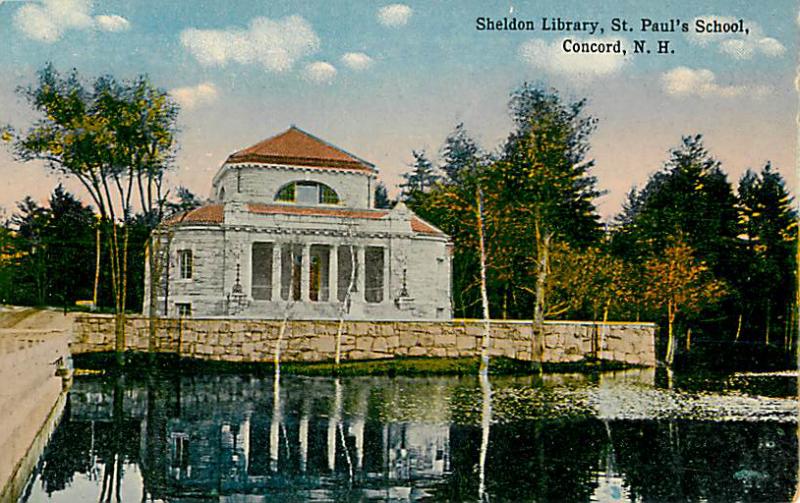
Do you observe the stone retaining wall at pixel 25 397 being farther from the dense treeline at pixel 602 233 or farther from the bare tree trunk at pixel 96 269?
the dense treeline at pixel 602 233

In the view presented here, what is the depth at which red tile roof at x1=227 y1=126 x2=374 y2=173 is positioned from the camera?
6.67 meters

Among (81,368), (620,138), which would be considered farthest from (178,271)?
(620,138)

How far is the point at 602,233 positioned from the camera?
739cm

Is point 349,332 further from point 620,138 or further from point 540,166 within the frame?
point 620,138

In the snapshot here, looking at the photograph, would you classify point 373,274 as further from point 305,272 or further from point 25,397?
point 25,397

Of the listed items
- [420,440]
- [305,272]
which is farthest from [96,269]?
[420,440]

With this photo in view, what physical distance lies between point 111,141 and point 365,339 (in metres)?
2.91

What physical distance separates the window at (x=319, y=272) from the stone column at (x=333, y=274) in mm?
23

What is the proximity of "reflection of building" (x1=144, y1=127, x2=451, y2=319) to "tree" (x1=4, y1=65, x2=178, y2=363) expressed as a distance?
414mm

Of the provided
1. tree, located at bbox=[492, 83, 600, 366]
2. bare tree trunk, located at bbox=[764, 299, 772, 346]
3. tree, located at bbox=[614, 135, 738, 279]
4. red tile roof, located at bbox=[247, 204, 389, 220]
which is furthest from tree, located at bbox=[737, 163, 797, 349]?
red tile roof, located at bbox=[247, 204, 389, 220]

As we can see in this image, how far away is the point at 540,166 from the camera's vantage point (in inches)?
291

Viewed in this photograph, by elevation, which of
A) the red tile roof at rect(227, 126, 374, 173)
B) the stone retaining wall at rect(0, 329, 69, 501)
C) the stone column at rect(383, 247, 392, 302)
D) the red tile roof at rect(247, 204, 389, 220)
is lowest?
the stone retaining wall at rect(0, 329, 69, 501)

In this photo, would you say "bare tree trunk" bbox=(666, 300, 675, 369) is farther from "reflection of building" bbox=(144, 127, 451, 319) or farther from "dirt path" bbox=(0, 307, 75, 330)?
"dirt path" bbox=(0, 307, 75, 330)

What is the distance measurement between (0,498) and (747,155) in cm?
641
